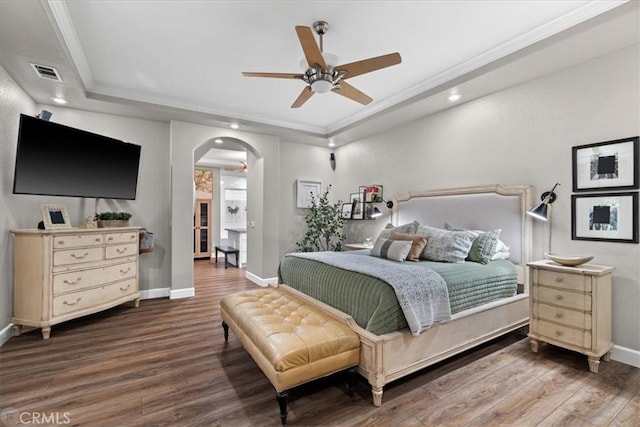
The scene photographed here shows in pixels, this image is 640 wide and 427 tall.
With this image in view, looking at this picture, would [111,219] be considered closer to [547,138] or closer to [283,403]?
[283,403]

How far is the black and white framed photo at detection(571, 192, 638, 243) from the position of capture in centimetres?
253

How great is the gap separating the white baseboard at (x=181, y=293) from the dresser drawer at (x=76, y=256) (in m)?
1.24

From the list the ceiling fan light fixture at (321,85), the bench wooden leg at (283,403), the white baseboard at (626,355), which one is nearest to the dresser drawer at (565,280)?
the white baseboard at (626,355)

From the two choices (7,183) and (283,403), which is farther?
(7,183)

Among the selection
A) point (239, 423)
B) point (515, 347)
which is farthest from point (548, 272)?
point (239, 423)

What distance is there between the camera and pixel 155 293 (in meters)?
4.57

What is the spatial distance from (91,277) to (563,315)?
478 centimetres

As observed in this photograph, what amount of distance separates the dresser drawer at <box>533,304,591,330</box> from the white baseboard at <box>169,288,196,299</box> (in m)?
4.40

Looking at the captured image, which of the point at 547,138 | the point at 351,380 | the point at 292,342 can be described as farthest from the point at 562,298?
the point at 292,342

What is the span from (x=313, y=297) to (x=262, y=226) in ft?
8.90

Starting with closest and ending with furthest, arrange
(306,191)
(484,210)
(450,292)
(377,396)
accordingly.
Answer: (377,396) < (450,292) < (484,210) < (306,191)

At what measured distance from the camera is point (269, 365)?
6.06 ft

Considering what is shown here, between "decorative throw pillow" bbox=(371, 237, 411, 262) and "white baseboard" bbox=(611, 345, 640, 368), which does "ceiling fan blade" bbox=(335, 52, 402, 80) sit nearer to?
"decorative throw pillow" bbox=(371, 237, 411, 262)
